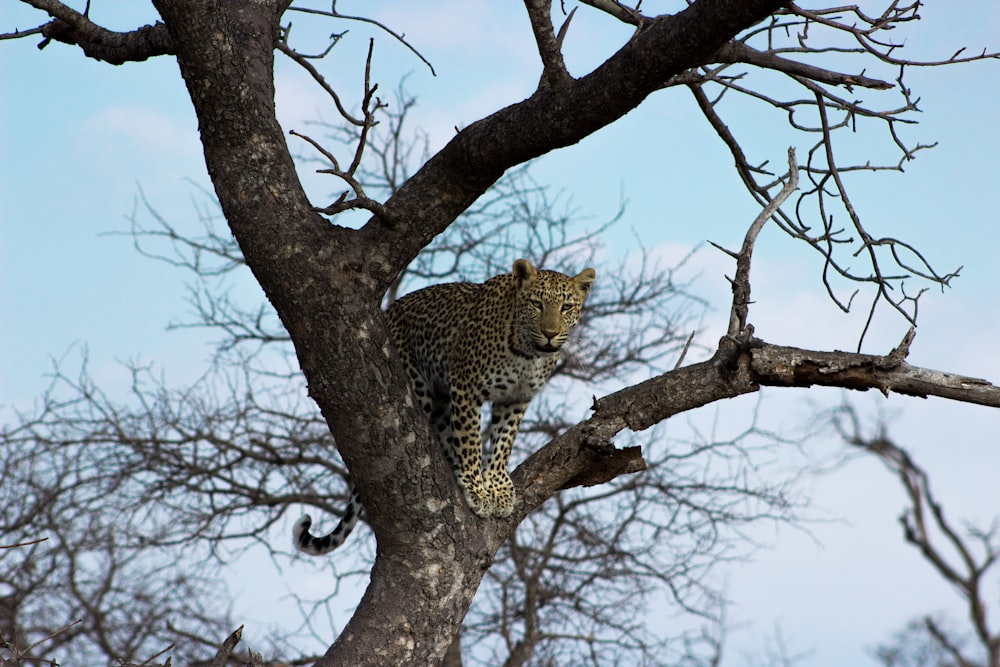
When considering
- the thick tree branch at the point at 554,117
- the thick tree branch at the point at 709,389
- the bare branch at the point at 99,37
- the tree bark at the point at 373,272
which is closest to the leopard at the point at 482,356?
the thick tree branch at the point at 709,389

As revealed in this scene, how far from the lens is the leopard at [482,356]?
6359mm

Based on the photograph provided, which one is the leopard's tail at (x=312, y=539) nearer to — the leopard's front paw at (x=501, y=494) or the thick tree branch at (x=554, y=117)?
the leopard's front paw at (x=501, y=494)

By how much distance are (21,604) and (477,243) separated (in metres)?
5.70

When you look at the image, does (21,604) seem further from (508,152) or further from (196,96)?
(508,152)

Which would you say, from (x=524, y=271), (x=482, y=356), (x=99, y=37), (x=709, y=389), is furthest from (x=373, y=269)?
(x=99, y=37)

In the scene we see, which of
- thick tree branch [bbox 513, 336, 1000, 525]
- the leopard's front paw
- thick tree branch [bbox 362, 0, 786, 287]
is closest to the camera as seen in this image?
thick tree branch [bbox 362, 0, 786, 287]

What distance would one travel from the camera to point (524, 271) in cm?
666

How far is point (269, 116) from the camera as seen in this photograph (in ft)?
17.8

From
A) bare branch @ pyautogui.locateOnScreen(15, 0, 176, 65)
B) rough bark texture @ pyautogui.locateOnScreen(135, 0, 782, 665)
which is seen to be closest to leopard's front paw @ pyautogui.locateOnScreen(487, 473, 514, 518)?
rough bark texture @ pyautogui.locateOnScreen(135, 0, 782, 665)

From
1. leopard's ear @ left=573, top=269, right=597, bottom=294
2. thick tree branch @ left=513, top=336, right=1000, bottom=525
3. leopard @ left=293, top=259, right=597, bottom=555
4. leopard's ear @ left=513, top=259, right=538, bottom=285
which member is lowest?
thick tree branch @ left=513, top=336, right=1000, bottom=525

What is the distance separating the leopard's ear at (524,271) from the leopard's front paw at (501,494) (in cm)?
130

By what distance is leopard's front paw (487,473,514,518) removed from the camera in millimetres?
5777

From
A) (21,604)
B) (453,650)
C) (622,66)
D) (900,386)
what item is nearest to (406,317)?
(622,66)

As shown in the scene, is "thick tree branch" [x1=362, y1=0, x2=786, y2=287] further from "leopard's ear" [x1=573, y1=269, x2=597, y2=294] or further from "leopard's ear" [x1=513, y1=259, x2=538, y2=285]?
"leopard's ear" [x1=573, y1=269, x2=597, y2=294]
